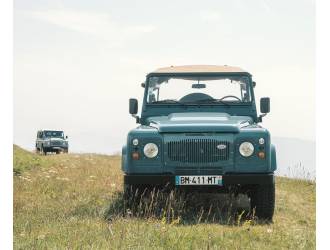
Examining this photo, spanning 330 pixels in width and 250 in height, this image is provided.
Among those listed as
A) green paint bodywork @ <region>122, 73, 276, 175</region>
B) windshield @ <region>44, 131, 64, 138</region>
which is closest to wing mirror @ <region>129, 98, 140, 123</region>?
green paint bodywork @ <region>122, 73, 276, 175</region>

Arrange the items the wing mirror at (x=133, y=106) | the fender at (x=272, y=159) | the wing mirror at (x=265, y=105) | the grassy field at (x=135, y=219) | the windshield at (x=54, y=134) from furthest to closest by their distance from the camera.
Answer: the windshield at (x=54, y=134) → the wing mirror at (x=133, y=106) → the wing mirror at (x=265, y=105) → the fender at (x=272, y=159) → the grassy field at (x=135, y=219)

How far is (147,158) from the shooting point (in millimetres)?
7734

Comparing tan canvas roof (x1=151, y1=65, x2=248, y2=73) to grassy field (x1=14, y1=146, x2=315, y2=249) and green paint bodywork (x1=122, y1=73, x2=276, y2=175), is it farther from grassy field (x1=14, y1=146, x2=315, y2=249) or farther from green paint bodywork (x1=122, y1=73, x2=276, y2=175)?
grassy field (x1=14, y1=146, x2=315, y2=249)

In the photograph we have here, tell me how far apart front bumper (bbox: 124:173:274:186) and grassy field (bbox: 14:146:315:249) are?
0.94 feet

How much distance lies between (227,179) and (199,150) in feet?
1.84

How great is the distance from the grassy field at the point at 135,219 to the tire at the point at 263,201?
24 centimetres

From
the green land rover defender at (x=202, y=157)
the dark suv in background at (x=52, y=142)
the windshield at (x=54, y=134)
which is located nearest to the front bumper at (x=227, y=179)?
the green land rover defender at (x=202, y=157)

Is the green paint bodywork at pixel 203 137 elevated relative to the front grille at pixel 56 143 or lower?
elevated

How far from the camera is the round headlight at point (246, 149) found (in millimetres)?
7711

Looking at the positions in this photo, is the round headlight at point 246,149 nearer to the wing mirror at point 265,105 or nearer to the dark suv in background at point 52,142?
the wing mirror at point 265,105

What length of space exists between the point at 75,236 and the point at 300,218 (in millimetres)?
4492

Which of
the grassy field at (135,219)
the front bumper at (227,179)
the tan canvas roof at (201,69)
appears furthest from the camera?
the tan canvas roof at (201,69)

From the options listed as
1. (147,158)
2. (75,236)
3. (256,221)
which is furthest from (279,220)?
(75,236)

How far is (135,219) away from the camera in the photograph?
7.32m
